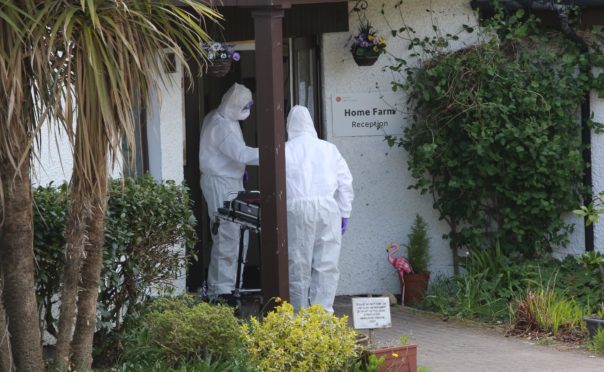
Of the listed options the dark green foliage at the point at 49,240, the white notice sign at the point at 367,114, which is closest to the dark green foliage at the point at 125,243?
the dark green foliage at the point at 49,240

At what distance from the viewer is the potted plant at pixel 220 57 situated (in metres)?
9.27

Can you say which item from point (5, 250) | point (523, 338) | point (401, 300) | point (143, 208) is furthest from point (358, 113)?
point (5, 250)

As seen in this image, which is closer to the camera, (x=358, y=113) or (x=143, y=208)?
(x=143, y=208)

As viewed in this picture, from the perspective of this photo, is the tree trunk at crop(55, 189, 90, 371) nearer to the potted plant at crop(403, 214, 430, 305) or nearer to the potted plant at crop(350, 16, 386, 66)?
the potted plant at crop(403, 214, 430, 305)

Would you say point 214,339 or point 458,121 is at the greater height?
point 458,121

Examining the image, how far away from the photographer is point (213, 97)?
35.4ft

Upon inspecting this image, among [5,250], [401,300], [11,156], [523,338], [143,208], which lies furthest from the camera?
[401,300]

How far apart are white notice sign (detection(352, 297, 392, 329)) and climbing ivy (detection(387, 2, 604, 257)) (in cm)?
340

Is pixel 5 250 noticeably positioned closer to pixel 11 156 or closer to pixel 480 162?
pixel 11 156

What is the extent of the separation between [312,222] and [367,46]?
2276 mm

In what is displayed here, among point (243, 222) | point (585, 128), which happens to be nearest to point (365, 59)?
point (585, 128)

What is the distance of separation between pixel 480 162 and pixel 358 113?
1296mm

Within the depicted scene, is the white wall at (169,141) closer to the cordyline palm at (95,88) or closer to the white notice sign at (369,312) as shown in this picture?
the white notice sign at (369,312)

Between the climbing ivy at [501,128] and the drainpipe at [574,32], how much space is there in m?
0.08
